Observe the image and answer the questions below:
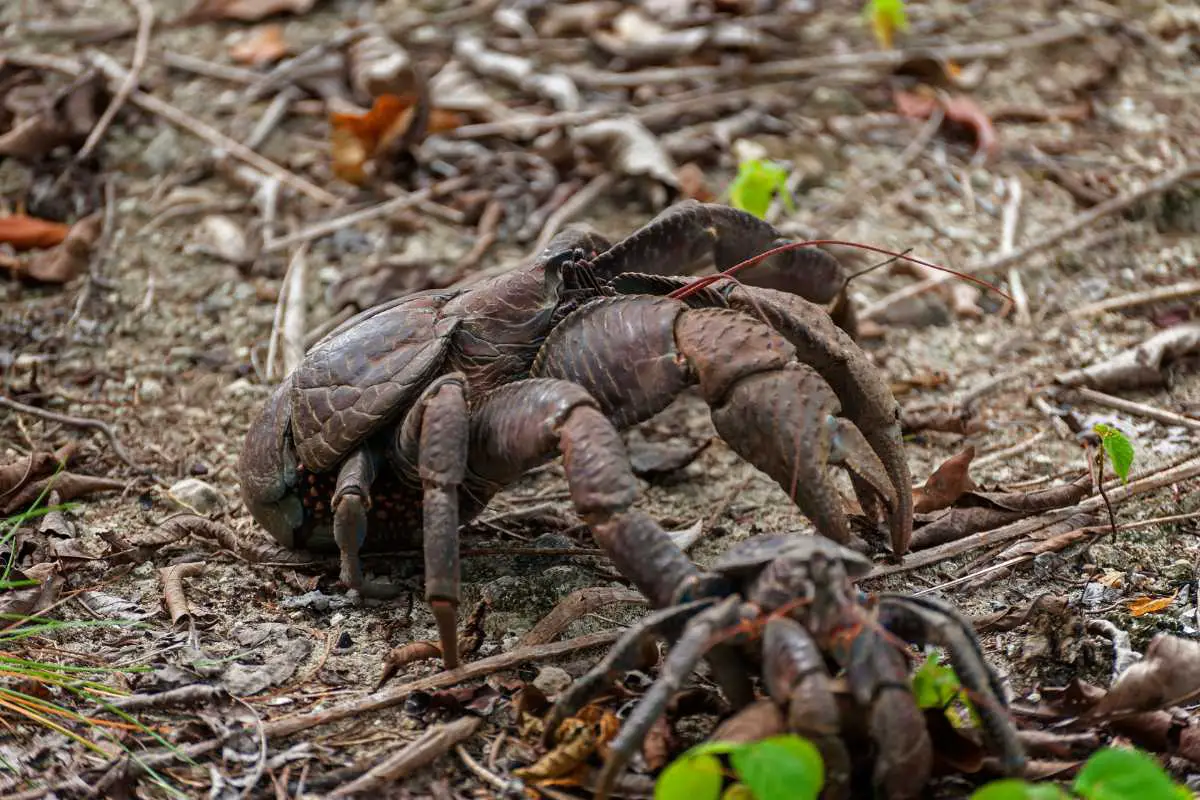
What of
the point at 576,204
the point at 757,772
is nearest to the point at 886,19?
the point at 576,204

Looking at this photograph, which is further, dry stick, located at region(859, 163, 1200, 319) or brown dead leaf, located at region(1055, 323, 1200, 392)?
dry stick, located at region(859, 163, 1200, 319)

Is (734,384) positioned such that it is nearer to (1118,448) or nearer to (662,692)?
(662,692)

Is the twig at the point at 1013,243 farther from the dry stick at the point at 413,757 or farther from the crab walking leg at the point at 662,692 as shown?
the dry stick at the point at 413,757

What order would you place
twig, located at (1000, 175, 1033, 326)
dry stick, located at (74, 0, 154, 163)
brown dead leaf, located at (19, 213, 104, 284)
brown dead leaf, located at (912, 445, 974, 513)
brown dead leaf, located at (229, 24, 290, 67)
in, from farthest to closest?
1. brown dead leaf, located at (229, 24, 290, 67)
2. dry stick, located at (74, 0, 154, 163)
3. brown dead leaf, located at (19, 213, 104, 284)
4. twig, located at (1000, 175, 1033, 326)
5. brown dead leaf, located at (912, 445, 974, 513)

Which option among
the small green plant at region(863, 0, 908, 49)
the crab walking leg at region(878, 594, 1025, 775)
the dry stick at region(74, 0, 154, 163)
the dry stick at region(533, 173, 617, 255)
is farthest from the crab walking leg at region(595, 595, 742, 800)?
the small green plant at region(863, 0, 908, 49)

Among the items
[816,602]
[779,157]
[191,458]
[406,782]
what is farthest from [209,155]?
[816,602]

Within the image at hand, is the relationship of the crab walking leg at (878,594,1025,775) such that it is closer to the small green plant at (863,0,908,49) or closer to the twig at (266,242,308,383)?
the twig at (266,242,308,383)
